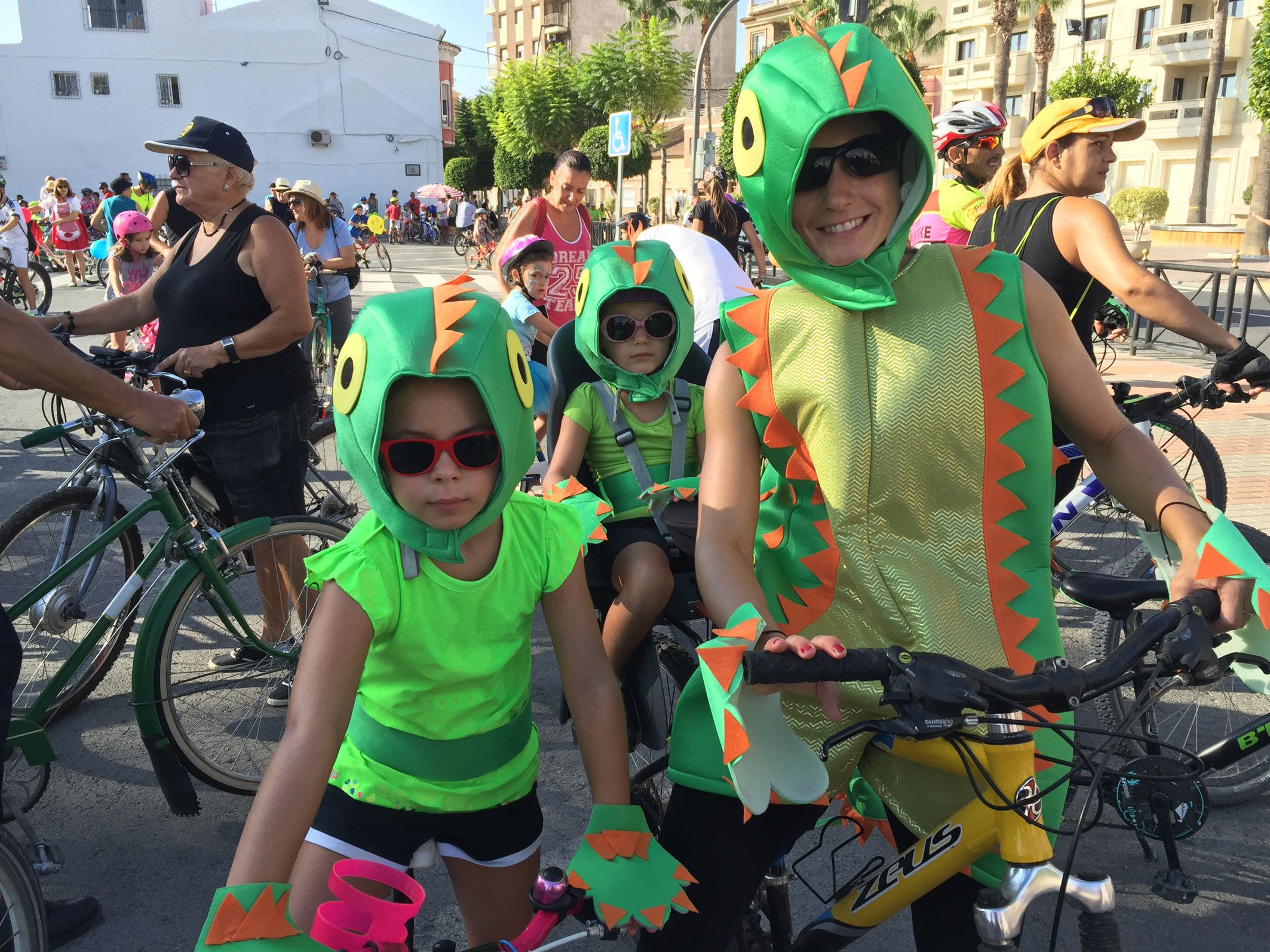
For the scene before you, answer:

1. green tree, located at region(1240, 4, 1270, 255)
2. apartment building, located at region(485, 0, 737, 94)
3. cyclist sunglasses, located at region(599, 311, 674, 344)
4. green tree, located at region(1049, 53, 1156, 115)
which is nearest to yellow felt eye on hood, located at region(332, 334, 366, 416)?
cyclist sunglasses, located at region(599, 311, 674, 344)

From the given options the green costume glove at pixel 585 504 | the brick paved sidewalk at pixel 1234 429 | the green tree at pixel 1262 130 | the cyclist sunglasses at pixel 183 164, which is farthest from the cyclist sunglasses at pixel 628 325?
the green tree at pixel 1262 130

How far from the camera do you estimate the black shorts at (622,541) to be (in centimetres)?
308

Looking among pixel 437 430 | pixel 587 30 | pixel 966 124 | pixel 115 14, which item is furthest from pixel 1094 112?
pixel 587 30

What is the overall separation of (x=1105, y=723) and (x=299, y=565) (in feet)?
9.36

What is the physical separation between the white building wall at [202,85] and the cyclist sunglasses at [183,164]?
46388 millimetres

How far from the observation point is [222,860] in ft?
10.1

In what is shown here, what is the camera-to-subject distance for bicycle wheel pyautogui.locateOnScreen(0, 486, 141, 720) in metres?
3.46

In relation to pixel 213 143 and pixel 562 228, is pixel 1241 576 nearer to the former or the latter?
pixel 213 143

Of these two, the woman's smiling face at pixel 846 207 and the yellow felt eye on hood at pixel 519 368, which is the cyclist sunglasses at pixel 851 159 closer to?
the woman's smiling face at pixel 846 207

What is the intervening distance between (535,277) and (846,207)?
4116mm

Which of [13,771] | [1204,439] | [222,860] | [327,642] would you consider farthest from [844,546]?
[1204,439]

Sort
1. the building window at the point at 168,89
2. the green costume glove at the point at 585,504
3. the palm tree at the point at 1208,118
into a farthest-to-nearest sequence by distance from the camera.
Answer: the building window at the point at 168,89 < the palm tree at the point at 1208,118 < the green costume glove at the point at 585,504

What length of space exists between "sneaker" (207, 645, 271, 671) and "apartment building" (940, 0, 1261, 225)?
43712 mm

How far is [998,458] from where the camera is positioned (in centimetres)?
163
